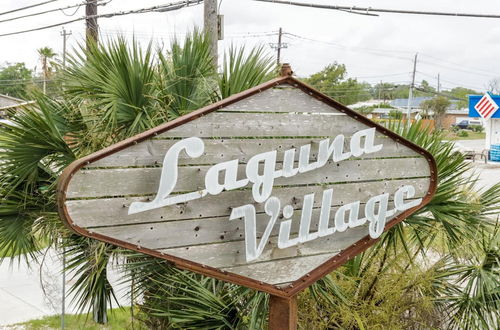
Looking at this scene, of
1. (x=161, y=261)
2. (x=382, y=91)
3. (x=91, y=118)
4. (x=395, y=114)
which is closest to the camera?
(x=161, y=261)

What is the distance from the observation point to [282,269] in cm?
295

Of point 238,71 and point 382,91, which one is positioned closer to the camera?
point 238,71

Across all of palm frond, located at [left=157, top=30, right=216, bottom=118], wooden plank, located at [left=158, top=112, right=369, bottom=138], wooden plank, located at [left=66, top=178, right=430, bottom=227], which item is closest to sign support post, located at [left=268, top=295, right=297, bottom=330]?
wooden plank, located at [left=66, top=178, right=430, bottom=227]

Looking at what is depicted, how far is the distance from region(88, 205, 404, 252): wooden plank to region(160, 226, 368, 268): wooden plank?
31 mm

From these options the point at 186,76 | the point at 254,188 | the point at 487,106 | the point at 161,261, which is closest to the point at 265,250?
the point at 254,188

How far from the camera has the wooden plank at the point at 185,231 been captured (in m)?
2.51

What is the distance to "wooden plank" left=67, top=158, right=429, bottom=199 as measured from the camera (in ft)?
7.91

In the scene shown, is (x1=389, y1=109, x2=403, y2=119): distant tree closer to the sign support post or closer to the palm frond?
the palm frond

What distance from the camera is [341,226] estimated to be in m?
3.08

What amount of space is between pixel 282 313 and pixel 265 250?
425 millimetres

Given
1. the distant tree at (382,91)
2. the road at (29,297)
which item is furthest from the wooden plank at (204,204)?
Answer: the distant tree at (382,91)

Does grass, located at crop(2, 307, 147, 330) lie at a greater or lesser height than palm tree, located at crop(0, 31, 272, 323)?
lesser

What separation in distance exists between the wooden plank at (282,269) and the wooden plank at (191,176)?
0.42m

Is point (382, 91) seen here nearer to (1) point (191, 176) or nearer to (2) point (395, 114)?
(2) point (395, 114)
